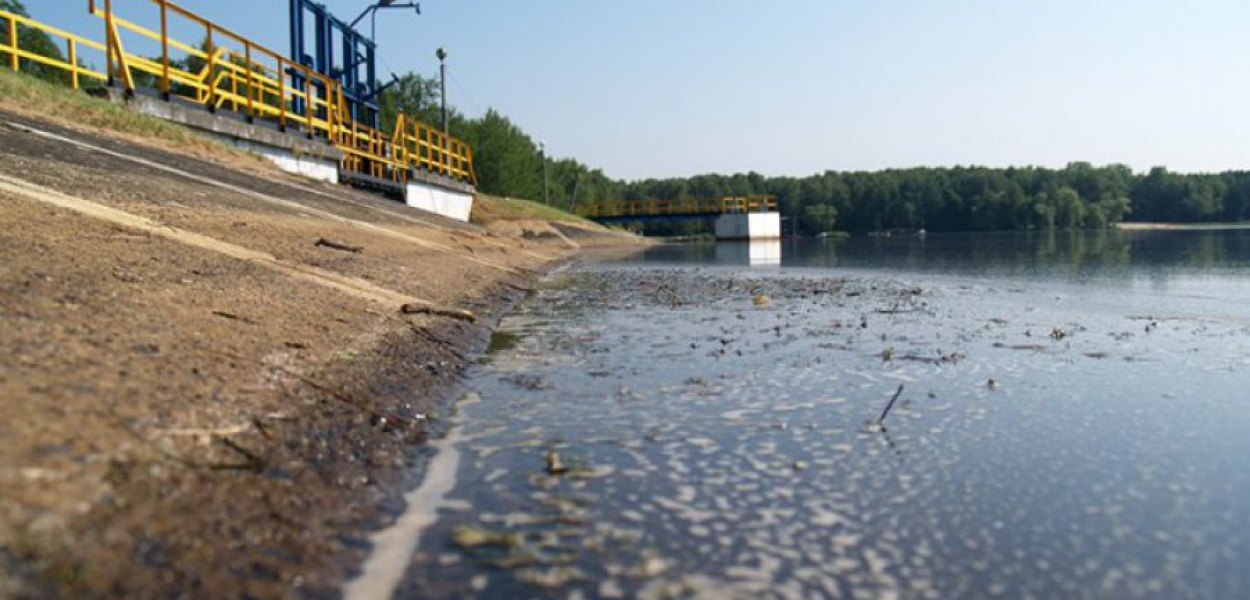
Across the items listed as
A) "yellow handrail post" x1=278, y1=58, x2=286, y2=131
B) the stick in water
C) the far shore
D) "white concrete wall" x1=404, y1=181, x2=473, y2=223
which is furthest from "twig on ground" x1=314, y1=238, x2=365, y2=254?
the far shore

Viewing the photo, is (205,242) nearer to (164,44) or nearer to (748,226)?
(164,44)

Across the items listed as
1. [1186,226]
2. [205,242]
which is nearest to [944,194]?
[1186,226]

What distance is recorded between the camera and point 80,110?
15.3m

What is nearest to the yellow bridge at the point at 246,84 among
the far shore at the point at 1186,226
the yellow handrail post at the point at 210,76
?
the yellow handrail post at the point at 210,76

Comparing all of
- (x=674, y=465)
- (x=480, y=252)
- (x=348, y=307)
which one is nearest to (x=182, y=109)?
(x=480, y=252)

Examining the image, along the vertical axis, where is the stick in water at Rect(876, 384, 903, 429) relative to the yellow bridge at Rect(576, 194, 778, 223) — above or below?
below

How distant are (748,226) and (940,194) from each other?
9826 cm

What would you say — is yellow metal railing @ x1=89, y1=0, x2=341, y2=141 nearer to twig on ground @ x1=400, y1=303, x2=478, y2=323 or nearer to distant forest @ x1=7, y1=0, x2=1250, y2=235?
twig on ground @ x1=400, y1=303, x2=478, y2=323

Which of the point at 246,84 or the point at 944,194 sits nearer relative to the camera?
the point at 246,84

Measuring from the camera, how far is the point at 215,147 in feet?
61.6

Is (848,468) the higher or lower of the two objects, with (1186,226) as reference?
lower

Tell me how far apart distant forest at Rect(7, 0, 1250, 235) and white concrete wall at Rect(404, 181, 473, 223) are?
54.9m

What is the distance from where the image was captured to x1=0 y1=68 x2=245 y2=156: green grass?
14.1 metres

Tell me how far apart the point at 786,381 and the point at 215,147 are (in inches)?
635
